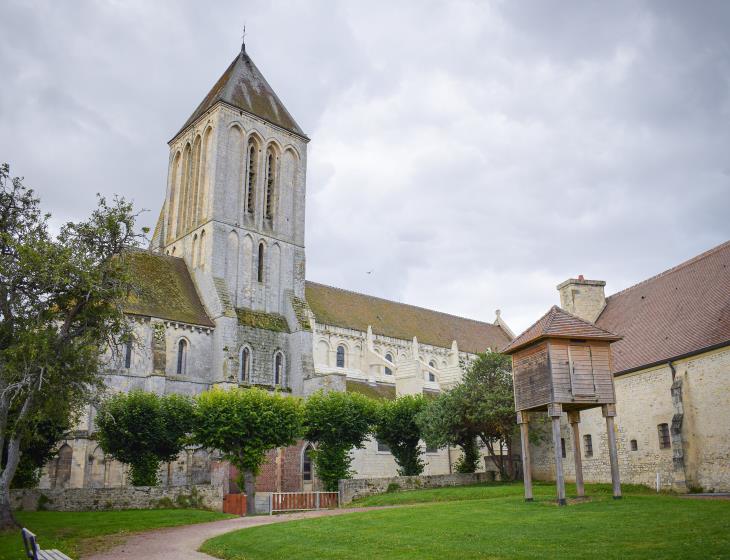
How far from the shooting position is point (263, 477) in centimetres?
3897

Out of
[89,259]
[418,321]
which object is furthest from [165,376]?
[418,321]

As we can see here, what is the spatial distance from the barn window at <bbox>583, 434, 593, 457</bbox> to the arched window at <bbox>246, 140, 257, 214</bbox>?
2815cm

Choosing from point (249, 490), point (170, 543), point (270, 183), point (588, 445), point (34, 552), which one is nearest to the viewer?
point (34, 552)

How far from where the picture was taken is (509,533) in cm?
1504

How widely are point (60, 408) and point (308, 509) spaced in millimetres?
12201

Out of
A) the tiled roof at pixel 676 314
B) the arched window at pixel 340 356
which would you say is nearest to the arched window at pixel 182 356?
the arched window at pixel 340 356

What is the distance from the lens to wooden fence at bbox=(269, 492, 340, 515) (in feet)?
97.8

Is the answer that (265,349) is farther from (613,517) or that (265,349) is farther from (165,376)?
(613,517)

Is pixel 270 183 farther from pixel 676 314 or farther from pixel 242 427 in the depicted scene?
pixel 676 314

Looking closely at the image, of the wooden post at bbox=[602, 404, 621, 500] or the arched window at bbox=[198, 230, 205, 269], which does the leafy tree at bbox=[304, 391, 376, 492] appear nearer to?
the arched window at bbox=[198, 230, 205, 269]

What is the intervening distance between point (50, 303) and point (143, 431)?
11.3 metres

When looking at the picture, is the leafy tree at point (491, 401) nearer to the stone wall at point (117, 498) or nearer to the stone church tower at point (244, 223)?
the stone wall at point (117, 498)

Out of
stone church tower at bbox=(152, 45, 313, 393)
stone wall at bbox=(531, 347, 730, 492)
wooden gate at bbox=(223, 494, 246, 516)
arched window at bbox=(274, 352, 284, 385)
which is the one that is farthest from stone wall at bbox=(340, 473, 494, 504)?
arched window at bbox=(274, 352, 284, 385)

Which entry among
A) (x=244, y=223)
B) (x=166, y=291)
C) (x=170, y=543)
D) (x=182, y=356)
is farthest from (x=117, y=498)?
(x=244, y=223)
